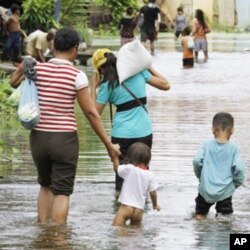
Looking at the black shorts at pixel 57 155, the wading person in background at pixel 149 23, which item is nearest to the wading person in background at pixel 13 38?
the wading person in background at pixel 149 23

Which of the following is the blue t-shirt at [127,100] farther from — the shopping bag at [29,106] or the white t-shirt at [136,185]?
the shopping bag at [29,106]

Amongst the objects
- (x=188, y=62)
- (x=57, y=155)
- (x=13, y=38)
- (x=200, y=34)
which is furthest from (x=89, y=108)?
(x=200, y=34)

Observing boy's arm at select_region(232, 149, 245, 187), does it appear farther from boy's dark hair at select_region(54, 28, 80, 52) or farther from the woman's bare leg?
boy's dark hair at select_region(54, 28, 80, 52)

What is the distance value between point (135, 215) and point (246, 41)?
1507 inches

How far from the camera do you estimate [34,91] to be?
891cm

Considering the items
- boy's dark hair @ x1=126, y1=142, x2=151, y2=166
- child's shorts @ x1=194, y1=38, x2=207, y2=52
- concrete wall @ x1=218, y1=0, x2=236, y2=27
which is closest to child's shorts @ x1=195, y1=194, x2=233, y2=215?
boy's dark hair @ x1=126, y1=142, x2=151, y2=166

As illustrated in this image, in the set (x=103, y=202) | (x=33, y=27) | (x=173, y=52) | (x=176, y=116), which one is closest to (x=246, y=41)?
(x=173, y=52)

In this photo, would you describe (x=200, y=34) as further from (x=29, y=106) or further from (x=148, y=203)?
(x=29, y=106)

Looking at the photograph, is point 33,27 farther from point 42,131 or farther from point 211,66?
point 42,131

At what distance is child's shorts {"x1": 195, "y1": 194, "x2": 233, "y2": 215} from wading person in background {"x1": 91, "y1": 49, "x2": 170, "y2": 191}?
41.9 inches

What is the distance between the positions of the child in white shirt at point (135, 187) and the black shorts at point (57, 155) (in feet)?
1.72

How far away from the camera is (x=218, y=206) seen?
32.2ft

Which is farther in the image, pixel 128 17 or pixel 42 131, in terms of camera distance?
pixel 128 17

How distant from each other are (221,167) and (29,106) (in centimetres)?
185
